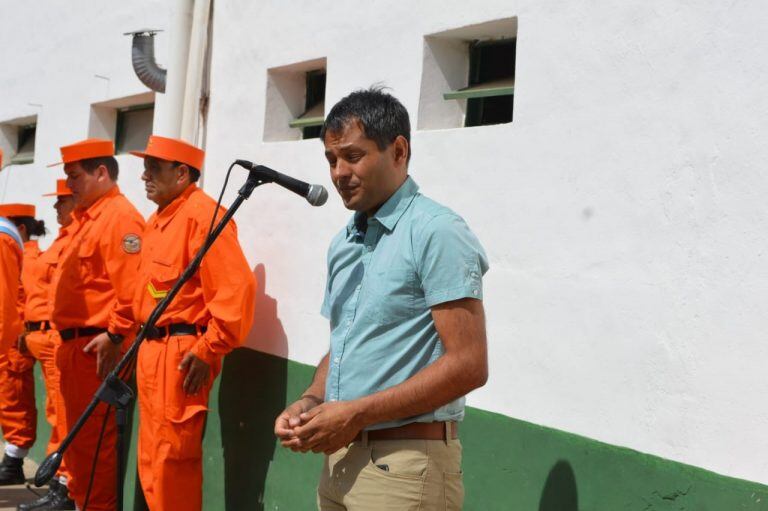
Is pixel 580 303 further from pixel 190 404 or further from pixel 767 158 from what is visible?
pixel 190 404

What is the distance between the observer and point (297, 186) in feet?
10.5

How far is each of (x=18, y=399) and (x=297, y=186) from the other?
15.6 feet

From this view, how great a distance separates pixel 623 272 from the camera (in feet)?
10.1

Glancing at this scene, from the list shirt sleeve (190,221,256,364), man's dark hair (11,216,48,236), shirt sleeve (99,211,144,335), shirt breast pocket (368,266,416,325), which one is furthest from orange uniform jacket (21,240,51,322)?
shirt breast pocket (368,266,416,325)

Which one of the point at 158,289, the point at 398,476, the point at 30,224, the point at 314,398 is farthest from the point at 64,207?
the point at 398,476

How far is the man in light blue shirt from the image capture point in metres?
2.40

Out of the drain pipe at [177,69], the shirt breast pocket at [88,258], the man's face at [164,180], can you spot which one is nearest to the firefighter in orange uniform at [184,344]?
the man's face at [164,180]

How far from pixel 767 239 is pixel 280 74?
3.24 meters

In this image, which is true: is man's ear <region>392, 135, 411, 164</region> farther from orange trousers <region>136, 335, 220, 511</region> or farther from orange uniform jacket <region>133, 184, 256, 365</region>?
orange trousers <region>136, 335, 220, 511</region>

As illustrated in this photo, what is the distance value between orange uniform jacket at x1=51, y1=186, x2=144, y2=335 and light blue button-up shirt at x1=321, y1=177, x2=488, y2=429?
10.3 feet

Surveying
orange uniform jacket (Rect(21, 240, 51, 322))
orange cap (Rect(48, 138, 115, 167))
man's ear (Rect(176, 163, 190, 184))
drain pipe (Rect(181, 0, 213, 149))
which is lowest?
orange uniform jacket (Rect(21, 240, 51, 322))

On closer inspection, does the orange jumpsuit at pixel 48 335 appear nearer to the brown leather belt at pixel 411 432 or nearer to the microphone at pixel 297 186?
the microphone at pixel 297 186

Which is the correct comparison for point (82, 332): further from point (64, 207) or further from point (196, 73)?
point (196, 73)

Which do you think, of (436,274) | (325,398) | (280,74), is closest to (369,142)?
(436,274)
